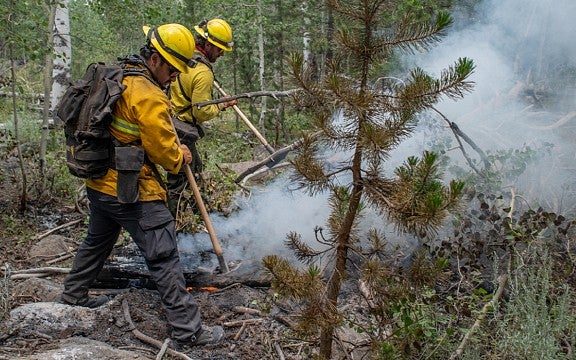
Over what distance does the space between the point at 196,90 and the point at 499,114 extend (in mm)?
4071

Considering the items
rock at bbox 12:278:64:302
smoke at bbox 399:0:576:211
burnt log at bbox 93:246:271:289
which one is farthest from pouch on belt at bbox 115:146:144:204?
smoke at bbox 399:0:576:211

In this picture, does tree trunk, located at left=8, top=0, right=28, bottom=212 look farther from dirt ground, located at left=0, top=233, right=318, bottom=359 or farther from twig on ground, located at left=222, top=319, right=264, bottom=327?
twig on ground, located at left=222, top=319, right=264, bottom=327

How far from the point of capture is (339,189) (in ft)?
9.78

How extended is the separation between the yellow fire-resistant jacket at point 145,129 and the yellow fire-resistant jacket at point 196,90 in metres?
1.47

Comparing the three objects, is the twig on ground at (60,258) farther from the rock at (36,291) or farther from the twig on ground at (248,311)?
Result: the twig on ground at (248,311)

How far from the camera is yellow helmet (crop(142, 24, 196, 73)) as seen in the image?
3908mm

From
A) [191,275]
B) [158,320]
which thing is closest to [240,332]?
[158,320]

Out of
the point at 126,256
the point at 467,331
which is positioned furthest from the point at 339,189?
the point at 126,256

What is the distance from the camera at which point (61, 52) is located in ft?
28.2

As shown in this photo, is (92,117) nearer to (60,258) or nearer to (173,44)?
(173,44)

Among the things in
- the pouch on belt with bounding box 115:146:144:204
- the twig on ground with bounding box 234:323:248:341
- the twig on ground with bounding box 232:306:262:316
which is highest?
the pouch on belt with bounding box 115:146:144:204

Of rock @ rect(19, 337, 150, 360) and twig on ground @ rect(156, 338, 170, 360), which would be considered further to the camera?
twig on ground @ rect(156, 338, 170, 360)

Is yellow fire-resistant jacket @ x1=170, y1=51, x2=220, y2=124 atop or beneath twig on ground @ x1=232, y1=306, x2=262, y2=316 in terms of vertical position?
atop

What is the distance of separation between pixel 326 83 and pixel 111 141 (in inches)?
77.6
